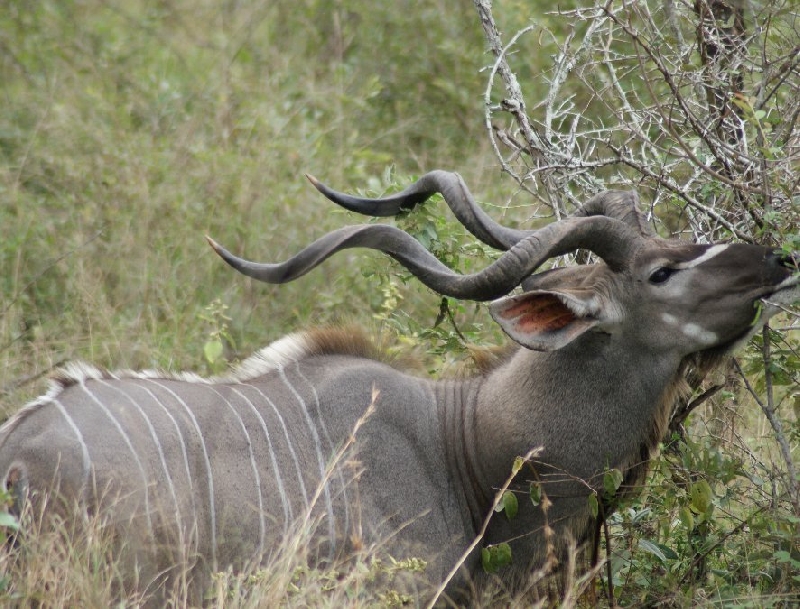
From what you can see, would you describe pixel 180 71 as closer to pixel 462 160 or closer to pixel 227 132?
pixel 227 132

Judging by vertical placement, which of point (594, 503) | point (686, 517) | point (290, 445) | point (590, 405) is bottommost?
point (686, 517)

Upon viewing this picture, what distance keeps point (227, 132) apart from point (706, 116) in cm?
356

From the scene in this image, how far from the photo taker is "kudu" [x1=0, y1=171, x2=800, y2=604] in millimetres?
3801

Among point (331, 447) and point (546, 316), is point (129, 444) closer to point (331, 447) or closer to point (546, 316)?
point (331, 447)

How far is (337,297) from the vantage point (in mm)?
6145

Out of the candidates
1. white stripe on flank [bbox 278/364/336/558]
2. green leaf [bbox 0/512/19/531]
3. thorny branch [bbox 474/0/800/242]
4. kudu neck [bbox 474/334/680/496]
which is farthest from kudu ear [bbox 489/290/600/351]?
green leaf [bbox 0/512/19/531]

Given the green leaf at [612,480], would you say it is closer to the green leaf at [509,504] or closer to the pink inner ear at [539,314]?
the green leaf at [509,504]

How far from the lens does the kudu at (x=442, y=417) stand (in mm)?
3801

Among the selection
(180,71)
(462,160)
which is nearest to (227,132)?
(180,71)

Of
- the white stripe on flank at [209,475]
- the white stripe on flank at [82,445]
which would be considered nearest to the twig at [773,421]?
the white stripe on flank at [209,475]

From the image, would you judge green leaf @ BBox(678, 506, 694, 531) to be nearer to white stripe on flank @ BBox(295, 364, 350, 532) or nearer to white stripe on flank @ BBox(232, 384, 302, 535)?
white stripe on flank @ BBox(295, 364, 350, 532)

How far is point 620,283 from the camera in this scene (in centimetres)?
411

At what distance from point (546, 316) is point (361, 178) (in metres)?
3.42

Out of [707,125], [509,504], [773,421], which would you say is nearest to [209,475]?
[509,504]
